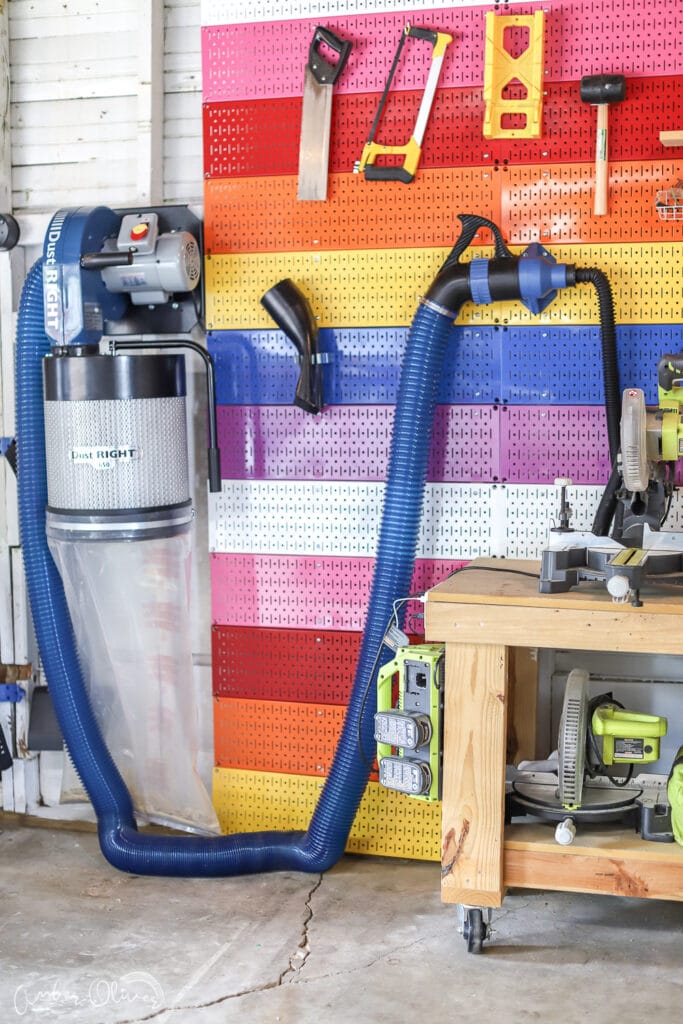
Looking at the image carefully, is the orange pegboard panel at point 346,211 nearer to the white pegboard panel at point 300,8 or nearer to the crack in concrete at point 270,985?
the white pegboard panel at point 300,8

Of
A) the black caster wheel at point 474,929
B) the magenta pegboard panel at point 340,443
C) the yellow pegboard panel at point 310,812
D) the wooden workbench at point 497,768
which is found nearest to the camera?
the wooden workbench at point 497,768

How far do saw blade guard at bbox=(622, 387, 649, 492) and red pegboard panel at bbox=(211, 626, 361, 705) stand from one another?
1.15 metres

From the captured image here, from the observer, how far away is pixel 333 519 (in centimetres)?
358

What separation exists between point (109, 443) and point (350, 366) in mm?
766

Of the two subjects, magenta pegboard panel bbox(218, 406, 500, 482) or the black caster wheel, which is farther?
magenta pegboard panel bbox(218, 406, 500, 482)

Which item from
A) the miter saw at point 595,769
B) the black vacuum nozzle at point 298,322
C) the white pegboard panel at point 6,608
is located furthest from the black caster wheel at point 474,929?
the white pegboard panel at point 6,608

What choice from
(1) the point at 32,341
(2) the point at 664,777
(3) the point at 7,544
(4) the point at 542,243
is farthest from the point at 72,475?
(2) the point at 664,777

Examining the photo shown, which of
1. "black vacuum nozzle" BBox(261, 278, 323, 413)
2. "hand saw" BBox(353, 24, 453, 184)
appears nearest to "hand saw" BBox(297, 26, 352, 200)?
"hand saw" BBox(353, 24, 453, 184)

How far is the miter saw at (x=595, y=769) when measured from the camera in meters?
2.90

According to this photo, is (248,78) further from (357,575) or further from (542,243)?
(357,575)

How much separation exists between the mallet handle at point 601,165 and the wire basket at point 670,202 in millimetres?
150

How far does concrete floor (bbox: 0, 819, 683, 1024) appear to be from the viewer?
2.65 m

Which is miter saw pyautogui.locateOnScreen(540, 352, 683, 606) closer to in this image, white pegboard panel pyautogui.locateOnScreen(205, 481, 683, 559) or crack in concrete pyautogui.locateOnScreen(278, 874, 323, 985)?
white pegboard panel pyautogui.locateOnScreen(205, 481, 683, 559)

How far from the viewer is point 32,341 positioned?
342 centimetres
